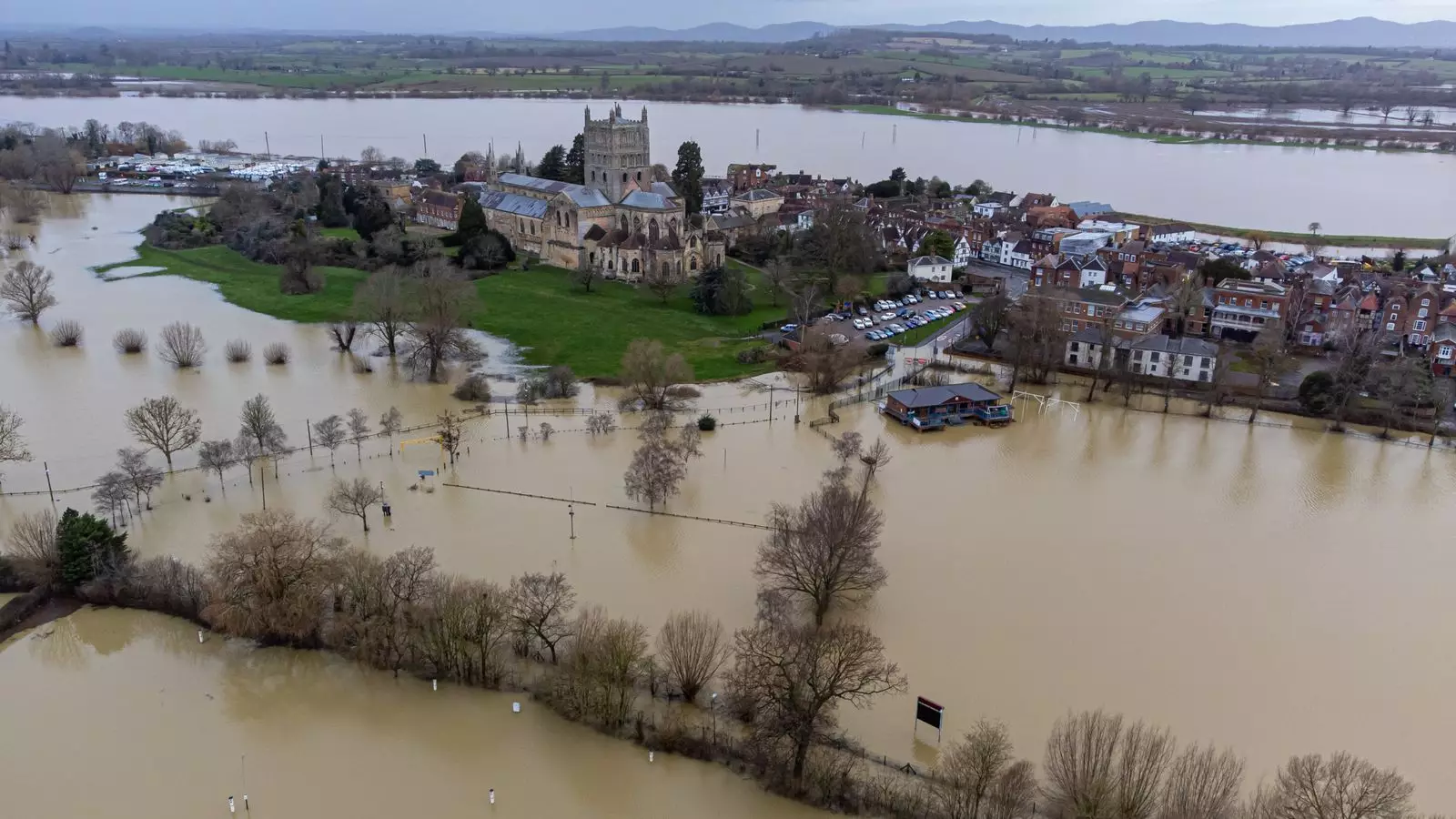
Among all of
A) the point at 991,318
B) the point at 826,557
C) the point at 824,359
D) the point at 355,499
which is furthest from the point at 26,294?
the point at 991,318

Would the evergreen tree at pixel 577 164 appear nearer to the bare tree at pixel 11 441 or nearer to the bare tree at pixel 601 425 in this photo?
the bare tree at pixel 601 425

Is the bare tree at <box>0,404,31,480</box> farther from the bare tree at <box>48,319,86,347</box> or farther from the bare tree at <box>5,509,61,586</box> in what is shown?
the bare tree at <box>48,319,86,347</box>

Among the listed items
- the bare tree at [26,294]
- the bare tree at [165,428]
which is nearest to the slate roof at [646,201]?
the bare tree at [26,294]

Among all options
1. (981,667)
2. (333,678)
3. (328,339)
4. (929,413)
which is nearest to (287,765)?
(333,678)

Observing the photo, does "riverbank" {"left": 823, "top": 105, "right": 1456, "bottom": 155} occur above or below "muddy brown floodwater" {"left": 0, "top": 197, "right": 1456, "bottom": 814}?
above

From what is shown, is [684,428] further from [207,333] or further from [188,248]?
[188,248]

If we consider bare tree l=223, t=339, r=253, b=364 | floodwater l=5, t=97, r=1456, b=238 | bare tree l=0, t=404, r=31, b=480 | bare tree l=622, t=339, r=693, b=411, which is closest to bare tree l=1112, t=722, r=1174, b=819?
bare tree l=622, t=339, r=693, b=411
